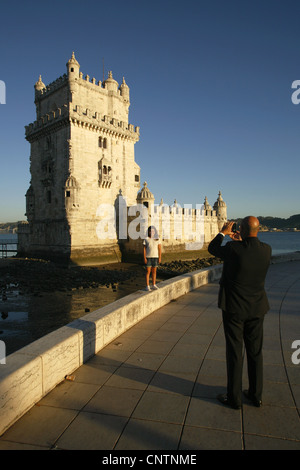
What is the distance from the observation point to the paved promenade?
9.37 feet

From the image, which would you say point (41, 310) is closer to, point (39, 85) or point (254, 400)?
point (254, 400)

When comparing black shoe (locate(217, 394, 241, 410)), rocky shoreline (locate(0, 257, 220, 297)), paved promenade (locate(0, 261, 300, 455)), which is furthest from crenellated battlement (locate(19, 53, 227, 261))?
black shoe (locate(217, 394, 241, 410))

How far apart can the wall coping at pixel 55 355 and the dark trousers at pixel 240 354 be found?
7.26 feet

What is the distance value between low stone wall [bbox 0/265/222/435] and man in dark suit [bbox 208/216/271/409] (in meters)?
2.13

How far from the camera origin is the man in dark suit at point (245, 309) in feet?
11.3

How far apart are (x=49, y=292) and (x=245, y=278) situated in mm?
16439

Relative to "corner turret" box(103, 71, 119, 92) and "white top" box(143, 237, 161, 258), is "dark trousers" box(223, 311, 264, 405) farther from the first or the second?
"corner turret" box(103, 71, 119, 92)

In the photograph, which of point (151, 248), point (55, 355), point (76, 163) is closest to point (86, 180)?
point (76, 163)

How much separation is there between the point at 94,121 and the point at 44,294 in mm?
20551

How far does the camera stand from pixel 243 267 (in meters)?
3.49

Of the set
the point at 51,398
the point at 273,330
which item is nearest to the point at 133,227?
the point at 273,330

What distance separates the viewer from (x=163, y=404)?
345 cm

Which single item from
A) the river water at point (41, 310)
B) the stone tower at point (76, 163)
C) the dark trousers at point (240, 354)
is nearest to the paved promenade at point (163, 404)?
the dark trousers at point (240, 354)

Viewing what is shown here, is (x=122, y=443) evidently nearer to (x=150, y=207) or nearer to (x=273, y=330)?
(x=273, y=330)
